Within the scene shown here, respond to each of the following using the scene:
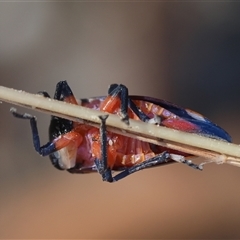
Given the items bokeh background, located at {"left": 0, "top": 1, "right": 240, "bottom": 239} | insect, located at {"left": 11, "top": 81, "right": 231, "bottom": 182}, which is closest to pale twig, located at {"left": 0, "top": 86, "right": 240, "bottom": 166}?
insect, located at {"left": 11, "top": 81, "right": 231, "bottom": 182}

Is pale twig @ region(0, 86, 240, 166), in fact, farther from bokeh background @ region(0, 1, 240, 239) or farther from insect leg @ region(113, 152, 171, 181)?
bokeh background @ region(0, 1, 240, 239)

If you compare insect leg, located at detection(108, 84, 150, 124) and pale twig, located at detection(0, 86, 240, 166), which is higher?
insect leg, located at detection(108, 84, 150, 124)

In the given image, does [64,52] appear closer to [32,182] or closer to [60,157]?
[32,182]

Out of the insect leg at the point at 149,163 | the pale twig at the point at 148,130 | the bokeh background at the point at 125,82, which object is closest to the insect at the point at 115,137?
the insect leg at the point at 149,163

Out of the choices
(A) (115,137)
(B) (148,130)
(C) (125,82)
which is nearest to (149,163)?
(A) (115,137)

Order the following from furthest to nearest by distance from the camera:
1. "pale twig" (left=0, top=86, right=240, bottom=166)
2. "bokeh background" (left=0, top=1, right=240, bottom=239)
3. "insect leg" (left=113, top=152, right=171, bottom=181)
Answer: "bokeh background" (left=0, top=1, right=240, bottom=239)
"insect leg" (left=113, top=152, right=171, bottom=181)
"pale twig" (left=0, top=86, right=240, bottom=166)

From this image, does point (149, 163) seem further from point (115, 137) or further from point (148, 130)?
point (148, 130)

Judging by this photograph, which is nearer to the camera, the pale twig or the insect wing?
the pale twig
